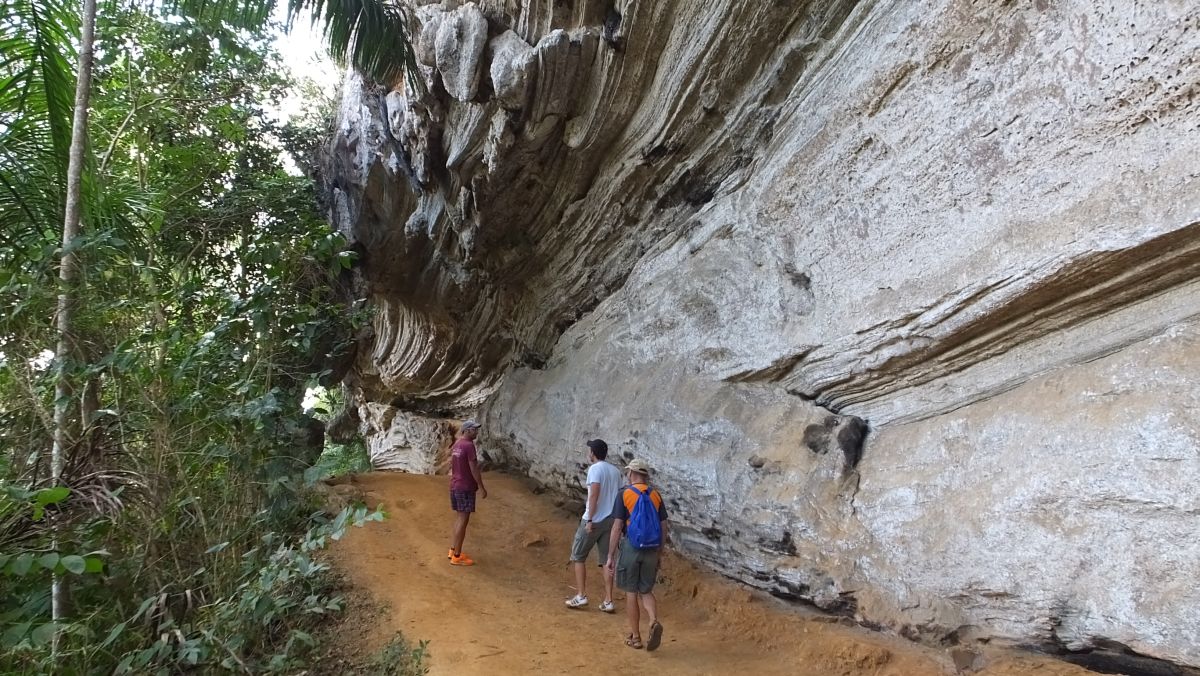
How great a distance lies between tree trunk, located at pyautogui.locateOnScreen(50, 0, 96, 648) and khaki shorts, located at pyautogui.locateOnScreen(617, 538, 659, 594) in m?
3.86

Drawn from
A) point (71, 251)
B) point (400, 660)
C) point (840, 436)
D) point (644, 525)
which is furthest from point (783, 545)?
point (71, 251)

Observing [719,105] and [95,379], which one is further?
[719,105]

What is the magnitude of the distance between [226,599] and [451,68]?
6.21 m

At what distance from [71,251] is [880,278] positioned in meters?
5.80

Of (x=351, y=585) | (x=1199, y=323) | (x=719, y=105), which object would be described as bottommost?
(x=351, y=585)

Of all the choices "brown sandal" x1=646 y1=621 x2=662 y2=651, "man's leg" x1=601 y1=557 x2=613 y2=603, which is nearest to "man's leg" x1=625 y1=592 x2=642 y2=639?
"brown sandal" x1=646 y1=621 x2=662 y2=651

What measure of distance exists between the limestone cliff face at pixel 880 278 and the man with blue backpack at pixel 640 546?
3.23 feet

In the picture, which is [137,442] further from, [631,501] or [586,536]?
[631,501]

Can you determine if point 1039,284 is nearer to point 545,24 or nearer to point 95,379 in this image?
point 545,24

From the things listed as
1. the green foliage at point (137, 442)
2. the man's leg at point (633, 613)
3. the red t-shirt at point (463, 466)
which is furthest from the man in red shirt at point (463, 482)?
the man's leg at point (633, 613)

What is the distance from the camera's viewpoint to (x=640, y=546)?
4730 mm

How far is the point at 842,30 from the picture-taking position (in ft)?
18.7

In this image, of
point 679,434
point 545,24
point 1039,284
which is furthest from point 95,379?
point 1039,284

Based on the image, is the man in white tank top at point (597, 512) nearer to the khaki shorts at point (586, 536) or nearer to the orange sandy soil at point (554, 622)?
the khaki shorts at point (586, 536)
